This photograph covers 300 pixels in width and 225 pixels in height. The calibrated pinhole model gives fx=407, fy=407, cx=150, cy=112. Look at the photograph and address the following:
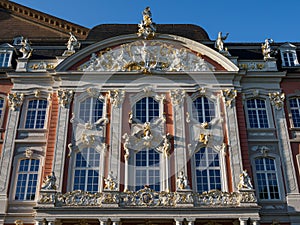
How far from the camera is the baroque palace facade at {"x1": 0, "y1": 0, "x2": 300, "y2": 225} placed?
20.0 m

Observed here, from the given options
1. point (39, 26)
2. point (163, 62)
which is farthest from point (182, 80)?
point (39, 26)

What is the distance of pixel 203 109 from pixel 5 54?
13.7 meters

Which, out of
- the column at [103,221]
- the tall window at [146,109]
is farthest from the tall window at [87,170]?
the tall window at [146,109]

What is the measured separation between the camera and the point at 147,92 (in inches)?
959

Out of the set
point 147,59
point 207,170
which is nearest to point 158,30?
point 147,59

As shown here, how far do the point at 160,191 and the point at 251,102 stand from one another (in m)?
8.46

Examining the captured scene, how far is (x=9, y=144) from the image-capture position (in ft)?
74.6

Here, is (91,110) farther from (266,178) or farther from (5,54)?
(266,178)

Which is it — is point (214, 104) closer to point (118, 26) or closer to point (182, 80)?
point (182, 80)

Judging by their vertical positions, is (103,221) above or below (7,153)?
below

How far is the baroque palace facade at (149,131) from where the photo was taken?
2003cm

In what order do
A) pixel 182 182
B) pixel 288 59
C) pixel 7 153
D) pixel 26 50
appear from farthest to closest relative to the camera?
pixel 288 59
pixel 26 50
pixel 7 153
pixel 182 182

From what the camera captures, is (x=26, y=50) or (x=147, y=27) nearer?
(x=26, y=50)

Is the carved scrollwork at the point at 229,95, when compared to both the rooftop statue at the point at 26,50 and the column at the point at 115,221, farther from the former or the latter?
the rooftop statue at the point at 26,50
